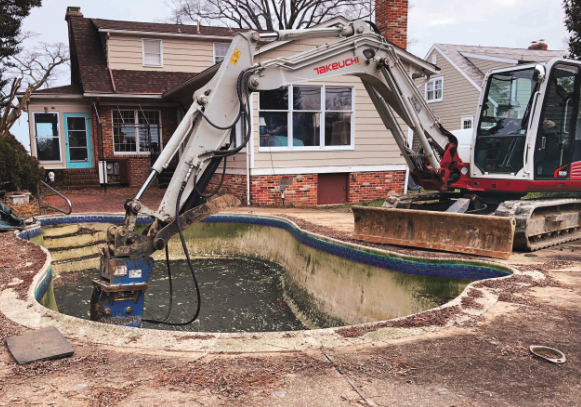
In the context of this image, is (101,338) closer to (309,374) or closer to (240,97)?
(309,374)

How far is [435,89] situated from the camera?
2483 cm

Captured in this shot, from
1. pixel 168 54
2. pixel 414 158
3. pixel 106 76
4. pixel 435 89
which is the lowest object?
pixel 414 158

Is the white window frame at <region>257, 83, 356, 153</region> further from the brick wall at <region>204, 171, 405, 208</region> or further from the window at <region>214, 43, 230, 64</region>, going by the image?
the window at <region>214, 43, 230, 64</region>

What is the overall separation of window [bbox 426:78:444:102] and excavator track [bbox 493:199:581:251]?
17.7 meters

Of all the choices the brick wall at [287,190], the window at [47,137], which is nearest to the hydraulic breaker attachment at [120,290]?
the brick wall at [287,190]

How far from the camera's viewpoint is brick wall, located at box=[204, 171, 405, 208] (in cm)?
1276

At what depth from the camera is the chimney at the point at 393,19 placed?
44.9 ft

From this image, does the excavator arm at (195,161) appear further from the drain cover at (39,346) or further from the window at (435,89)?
the window at (435,89)

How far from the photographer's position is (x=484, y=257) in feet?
20.3

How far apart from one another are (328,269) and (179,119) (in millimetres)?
12497

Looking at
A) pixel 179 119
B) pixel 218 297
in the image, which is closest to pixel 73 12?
pixel 179 119

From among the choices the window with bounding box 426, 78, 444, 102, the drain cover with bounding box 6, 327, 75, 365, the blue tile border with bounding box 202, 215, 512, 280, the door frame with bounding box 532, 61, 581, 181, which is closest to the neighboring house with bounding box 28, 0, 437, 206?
the blue tile border with bounding box 202, 215, 512, 280

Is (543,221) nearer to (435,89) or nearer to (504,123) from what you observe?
(504,123)

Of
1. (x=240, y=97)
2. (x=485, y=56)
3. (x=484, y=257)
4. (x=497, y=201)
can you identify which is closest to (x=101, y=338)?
(x=240, y=97)
